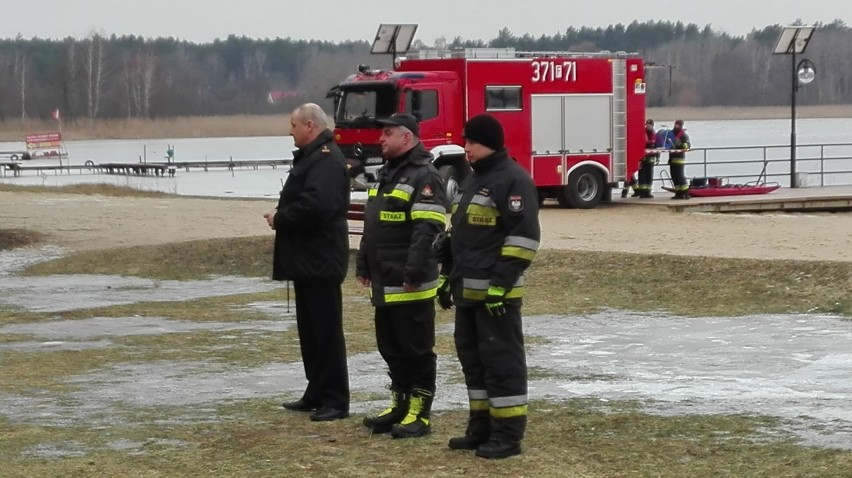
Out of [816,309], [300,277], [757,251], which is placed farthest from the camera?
[757,251]

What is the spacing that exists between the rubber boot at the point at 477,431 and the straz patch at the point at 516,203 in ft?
3.71

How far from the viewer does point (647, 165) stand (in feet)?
99.5

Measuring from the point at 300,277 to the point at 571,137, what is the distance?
20.5 meters

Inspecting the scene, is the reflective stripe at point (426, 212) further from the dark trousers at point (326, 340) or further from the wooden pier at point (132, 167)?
the wooden pier at point (132, 167)

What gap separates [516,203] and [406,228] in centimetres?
92

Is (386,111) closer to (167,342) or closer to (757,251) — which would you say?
(757,251)

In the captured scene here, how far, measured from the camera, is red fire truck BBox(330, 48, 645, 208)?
26.5 m

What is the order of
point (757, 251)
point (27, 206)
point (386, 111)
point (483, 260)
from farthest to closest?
point (27, 206), point (386, 111), point (757, 251), point (483, 260)

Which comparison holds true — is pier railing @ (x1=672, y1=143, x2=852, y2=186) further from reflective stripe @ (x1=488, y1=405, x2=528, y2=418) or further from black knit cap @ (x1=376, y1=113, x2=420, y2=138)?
reflective stripe @ (x1=488, y1=405, x2=528, y2=418)

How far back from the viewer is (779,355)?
11070mm

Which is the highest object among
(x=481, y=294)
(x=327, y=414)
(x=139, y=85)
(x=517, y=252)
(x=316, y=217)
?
(x=139, y=85)

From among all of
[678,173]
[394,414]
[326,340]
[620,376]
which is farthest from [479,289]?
[678,173]

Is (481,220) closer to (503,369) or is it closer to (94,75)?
(503,369)

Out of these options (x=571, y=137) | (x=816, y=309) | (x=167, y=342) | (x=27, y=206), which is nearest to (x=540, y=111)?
(x=571, y=137)
